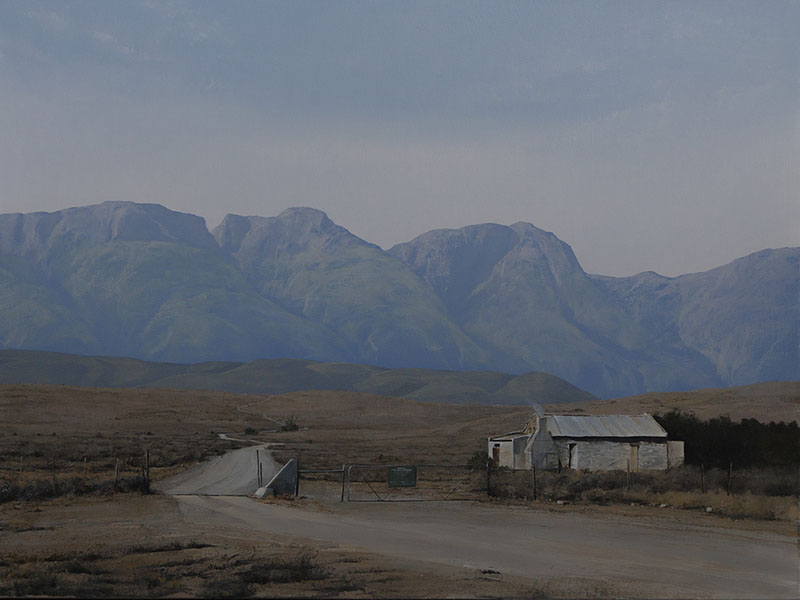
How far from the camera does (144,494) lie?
32.4 m

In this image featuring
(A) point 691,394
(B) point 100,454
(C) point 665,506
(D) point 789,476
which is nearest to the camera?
(C) point 665,506

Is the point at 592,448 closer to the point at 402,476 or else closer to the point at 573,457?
the point at 573,457

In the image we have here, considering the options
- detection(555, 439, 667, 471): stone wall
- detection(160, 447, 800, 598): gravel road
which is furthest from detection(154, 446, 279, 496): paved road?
detection(555, 439, 667, 471): stone wall

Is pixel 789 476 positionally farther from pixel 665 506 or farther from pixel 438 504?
pixel 438 504

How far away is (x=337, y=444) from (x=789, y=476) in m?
41.8

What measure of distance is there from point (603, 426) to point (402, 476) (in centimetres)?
1122

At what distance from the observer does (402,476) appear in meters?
36.2

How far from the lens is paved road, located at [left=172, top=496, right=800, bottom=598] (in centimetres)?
1697

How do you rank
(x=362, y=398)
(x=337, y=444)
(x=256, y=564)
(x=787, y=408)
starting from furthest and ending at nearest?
1. (x=362, y=398)
2. (x=787, y=408)
3. (x=337, y=444)
4. (x=256, y=564)

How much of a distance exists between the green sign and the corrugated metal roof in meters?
8.11

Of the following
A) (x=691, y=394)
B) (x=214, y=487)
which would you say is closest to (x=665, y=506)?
(x=214, y=487)

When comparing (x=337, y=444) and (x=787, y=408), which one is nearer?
(x=337, y=444)

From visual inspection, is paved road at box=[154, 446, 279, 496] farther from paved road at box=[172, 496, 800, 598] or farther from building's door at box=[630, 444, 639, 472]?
building's door at box=[630, 444, 639, 472]

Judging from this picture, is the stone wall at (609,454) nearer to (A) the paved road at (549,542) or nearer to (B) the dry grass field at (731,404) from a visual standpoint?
(A) the paved road at (549,542)
